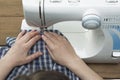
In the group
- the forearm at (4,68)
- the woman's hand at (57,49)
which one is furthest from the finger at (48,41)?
the forearm at (4,68)

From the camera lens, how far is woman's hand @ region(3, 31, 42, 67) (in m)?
1.11

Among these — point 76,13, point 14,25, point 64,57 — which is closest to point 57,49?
point 64,57

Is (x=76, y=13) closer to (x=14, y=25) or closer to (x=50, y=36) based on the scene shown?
(x=50, y=36)

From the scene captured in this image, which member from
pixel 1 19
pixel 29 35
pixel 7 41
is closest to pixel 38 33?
pixel 29 35

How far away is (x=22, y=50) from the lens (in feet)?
3.67

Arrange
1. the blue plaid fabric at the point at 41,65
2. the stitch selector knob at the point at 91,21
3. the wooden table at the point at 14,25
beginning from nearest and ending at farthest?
the stitch selector knob at the point at 91,21 < the blue plaid fabric at the point at 41,65 < the wooden table at the point at 14,25

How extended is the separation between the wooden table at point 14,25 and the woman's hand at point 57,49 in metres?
0.17

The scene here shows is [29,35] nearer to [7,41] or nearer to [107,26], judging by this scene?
[7,41]

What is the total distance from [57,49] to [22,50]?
113mm

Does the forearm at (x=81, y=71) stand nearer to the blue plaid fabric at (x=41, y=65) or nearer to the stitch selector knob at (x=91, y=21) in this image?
the blue plaid fabric at (x=41, y=65)

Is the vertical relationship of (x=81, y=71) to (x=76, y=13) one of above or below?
below

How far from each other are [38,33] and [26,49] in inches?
2.6

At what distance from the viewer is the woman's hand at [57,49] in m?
1.11

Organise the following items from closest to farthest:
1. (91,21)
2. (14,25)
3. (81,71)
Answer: (91,21) → (81,71) → (14,25)
